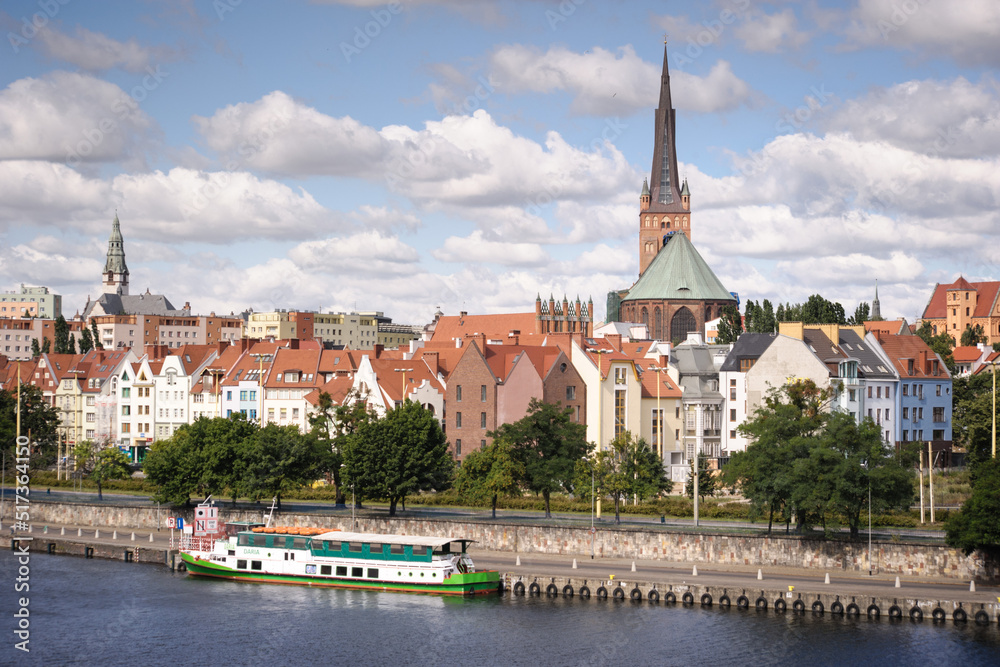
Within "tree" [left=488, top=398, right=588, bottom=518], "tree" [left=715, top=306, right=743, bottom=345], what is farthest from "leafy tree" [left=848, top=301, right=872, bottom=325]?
"tree" [left=488, top=398, right=588, bottom=518]

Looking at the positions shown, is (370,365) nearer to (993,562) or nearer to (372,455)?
(372,455)

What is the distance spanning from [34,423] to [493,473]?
62.2 m

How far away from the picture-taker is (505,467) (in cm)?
7981

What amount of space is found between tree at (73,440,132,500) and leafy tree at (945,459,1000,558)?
69.5 m

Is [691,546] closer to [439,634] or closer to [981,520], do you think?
[981,520]

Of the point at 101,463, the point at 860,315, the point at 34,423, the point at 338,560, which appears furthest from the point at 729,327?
the point at 338,560

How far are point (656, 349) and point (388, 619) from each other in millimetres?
75085

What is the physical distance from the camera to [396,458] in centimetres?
8138

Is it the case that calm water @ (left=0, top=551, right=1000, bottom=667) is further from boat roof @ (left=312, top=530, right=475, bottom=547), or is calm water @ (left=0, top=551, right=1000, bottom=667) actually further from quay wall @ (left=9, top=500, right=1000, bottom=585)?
quay wall @ (left=9, top=500, right=1000, bottom=585)

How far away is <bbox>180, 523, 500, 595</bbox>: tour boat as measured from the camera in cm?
6825

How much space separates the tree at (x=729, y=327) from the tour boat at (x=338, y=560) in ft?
341

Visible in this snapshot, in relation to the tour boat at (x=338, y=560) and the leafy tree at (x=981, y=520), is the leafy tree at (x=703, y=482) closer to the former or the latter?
the tour boat at (x=338, y=560)

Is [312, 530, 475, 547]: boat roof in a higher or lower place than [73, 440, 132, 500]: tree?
lower

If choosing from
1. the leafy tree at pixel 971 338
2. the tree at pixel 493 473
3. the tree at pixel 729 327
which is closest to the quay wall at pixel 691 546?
the tree at pixel 493 473
